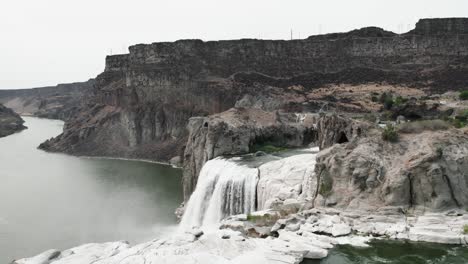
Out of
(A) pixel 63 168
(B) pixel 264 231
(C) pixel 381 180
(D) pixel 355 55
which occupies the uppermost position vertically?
(D) pixel 355 55

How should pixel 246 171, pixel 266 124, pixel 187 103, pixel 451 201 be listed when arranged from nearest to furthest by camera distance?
1. pixel 451 201
2. pixel 246 171
3. pixel 266 124
4. pixel 187 103

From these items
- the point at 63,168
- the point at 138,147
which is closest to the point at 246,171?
the point at 63,168

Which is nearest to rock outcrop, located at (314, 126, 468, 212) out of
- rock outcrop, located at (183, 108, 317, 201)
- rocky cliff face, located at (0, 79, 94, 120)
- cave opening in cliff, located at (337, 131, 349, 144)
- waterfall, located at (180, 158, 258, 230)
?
waterfall, located at (180, 158, 258, 230)

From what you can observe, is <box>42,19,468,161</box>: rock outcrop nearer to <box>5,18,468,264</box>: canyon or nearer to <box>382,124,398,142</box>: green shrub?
<box>5,18,468,264</box>: canyon

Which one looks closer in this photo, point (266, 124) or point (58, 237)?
point (58, 237)

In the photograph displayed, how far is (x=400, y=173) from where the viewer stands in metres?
16.2

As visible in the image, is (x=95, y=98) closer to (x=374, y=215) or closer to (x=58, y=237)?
(x=58, y=237)

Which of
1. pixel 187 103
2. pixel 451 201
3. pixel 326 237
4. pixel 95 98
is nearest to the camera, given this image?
pixel 326 237

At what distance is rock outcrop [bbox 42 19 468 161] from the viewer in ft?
181

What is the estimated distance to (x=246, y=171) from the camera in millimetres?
23125

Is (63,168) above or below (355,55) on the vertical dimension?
below

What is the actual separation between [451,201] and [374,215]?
2657mm

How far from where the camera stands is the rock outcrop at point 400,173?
1580 cm

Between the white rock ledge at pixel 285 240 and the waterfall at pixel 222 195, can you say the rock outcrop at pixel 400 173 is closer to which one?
the white rock ledge at pixel 285 240
